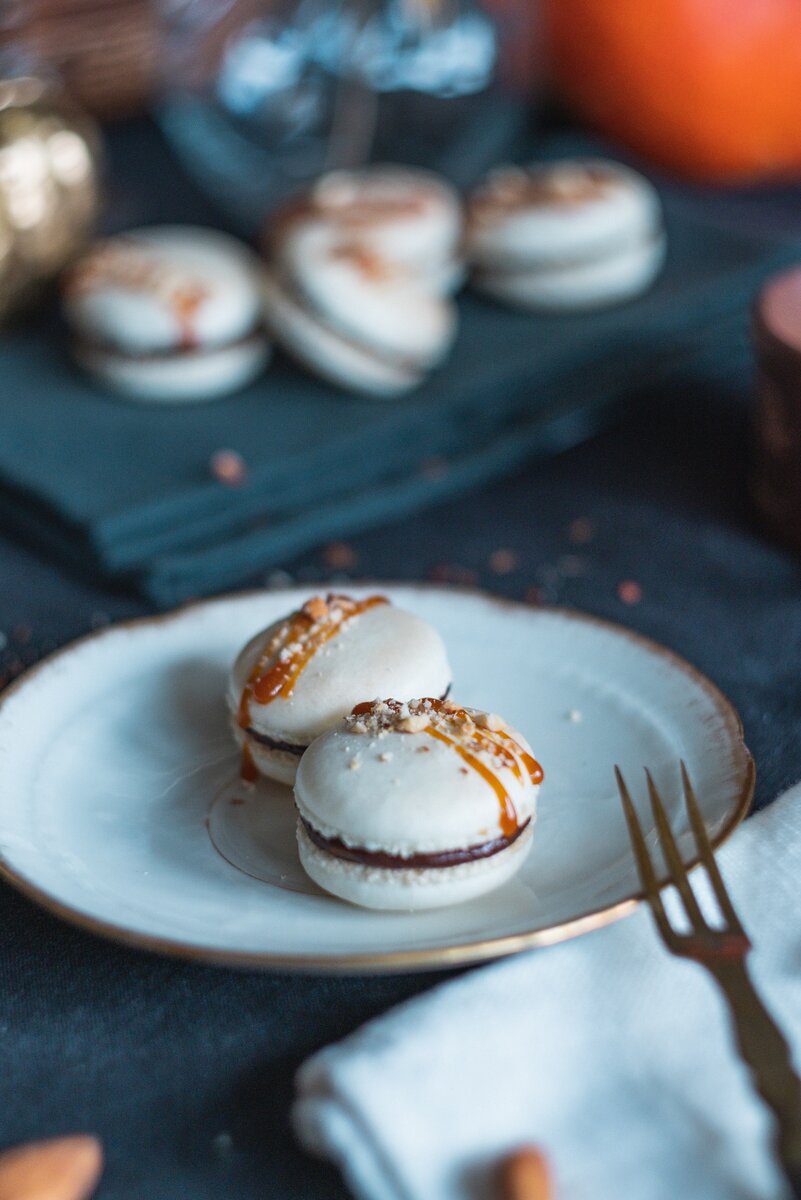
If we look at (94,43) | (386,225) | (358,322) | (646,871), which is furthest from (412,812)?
(94,43)

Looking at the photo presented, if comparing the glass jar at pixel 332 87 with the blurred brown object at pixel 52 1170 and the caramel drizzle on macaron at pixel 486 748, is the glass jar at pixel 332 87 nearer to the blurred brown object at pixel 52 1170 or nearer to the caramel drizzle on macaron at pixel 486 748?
the caramel drizzle on macaron at pixel 486 748

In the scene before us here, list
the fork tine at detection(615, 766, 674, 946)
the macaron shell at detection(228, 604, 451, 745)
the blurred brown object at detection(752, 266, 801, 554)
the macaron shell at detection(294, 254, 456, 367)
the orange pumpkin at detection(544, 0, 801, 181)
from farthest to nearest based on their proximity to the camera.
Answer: the orange pumpkin at detection(544, 0, 801, 181) → the macaron shell at detection(294, 254, 456, 367) → the blurred brown object at detection(752, 266, 801, 554) → the macaron shell at detection(228, 604, 451, 745) → the fork tine at detection(615, 766, 674, 946)

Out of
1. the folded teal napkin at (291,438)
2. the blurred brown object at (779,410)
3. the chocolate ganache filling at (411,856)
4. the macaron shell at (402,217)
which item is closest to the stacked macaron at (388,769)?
the chocolate ganache filling at (411,856)

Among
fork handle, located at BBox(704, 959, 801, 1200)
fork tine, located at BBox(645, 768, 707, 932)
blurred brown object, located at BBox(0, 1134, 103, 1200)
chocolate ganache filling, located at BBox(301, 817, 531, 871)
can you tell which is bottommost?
blurred brown object, located at BBox(0, 1134, 103, 1200)

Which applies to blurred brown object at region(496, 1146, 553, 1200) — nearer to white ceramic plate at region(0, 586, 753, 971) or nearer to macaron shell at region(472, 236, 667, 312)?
white ceramic plate at region(0, 586, 753, 971)

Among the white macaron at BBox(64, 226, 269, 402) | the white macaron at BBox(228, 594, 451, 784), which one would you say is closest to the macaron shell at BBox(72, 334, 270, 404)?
the white macaron at BBox(64, 226, 269, 402)

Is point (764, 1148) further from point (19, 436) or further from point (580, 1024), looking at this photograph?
point (19, 436)
